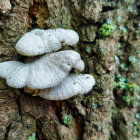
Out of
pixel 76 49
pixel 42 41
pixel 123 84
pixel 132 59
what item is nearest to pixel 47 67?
pixel 42 41

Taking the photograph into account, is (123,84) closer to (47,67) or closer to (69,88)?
(69,88)

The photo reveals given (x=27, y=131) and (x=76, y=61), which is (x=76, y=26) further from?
(x=27, y=131)

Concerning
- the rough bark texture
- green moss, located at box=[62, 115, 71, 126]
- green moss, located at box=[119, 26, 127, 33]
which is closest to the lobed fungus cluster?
the rough bark texture

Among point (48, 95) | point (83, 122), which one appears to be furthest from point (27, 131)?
point (83, 122)

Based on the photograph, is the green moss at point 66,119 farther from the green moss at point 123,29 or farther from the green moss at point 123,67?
the green moss at point 123,29

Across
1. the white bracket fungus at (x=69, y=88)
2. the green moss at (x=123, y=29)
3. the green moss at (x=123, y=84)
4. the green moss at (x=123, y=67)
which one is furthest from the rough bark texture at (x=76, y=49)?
the white bracket fungus at (x=69, y=88)

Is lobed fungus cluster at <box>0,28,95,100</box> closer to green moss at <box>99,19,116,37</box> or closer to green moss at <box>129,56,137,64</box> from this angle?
green moss at <box>99,19,116,37</box>

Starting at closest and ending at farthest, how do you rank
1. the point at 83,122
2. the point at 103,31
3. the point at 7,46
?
1. the point at 7,46
2. the point at 103,31
3. the point at 83,122
